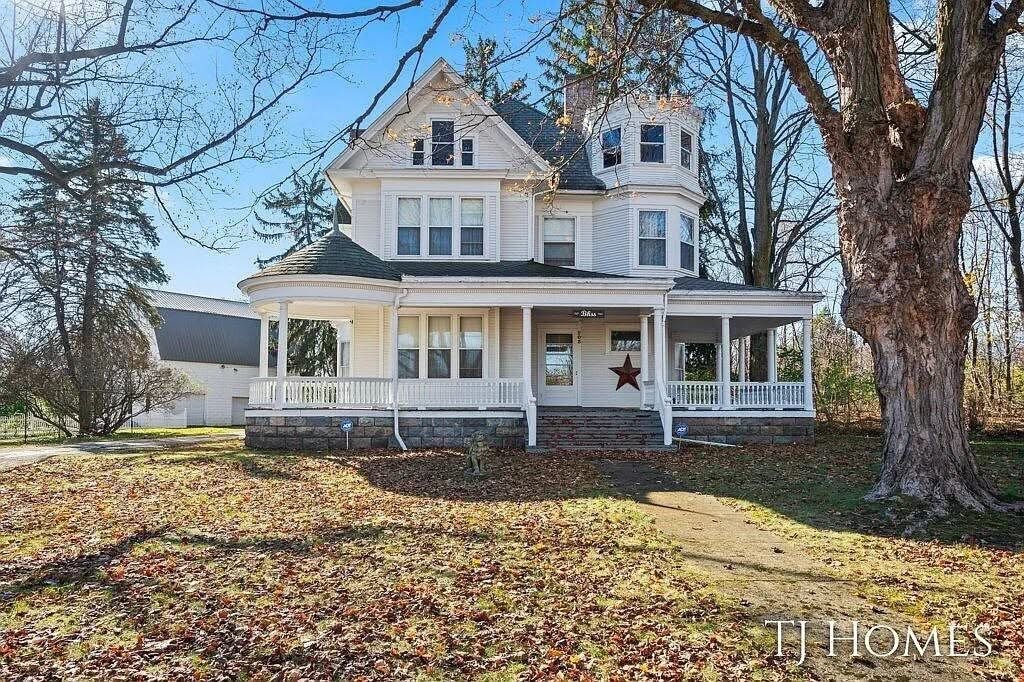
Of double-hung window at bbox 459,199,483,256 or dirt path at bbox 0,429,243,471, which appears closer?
dirt path at bbox 0,429,243,471

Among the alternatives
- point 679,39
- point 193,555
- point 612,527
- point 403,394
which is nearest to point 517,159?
point 403,394

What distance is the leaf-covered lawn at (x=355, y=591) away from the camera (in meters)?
4.03

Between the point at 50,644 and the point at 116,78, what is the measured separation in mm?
6680

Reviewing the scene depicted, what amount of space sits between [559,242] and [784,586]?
14579 millimetres

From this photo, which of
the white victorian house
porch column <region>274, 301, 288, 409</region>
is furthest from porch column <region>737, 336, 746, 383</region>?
porch column <region>274, 301, 288, 409</region>

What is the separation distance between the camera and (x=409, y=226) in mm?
17938

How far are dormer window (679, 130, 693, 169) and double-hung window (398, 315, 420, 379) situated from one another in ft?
28.4

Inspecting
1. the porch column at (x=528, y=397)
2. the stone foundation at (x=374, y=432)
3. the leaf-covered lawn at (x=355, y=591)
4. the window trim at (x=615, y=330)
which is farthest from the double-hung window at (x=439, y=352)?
the leaf-covered lawn at (x=355, y=591)

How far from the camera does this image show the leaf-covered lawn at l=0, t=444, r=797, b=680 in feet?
13.2

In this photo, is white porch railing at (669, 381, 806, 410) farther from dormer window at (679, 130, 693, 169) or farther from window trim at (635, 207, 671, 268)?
dormer window at (679, 130, 693, 169)

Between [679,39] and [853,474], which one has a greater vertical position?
[679,39]

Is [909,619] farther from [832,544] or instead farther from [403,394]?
[403,394]

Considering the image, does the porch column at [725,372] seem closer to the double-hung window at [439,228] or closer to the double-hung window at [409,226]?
the double-hung window at [439,228]

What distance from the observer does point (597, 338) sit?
18.4m
